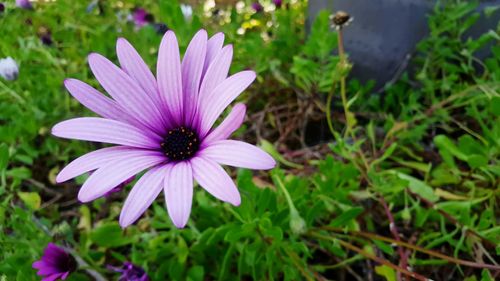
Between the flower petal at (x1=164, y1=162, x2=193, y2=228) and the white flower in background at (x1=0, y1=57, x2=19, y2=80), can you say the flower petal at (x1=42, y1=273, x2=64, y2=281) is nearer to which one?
the flower petal at (x1=164, y1=162, x2=193, y2=228)

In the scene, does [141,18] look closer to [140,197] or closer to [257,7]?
[257,7]

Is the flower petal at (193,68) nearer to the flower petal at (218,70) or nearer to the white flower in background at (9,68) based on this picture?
the flower petal at (218,70)

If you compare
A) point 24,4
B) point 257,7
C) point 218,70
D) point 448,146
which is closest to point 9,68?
point 24,4

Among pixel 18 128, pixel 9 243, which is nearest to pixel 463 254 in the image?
pixel 9 243

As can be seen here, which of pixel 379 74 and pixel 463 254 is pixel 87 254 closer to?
pixel 463 254

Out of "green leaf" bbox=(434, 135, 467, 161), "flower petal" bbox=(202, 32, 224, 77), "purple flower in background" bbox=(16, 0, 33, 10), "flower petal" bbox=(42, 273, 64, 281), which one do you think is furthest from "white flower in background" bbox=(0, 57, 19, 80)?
"green leaf" bbox=(434, 135, 467, 161)

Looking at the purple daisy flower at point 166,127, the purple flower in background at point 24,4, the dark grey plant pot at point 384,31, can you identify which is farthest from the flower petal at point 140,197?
the purple flower in background at point 24,4
